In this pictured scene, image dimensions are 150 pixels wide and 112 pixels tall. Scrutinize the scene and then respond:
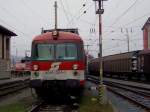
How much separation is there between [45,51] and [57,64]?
0.84 meters

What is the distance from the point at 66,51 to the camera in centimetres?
1817

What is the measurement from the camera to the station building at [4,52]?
4853 cm

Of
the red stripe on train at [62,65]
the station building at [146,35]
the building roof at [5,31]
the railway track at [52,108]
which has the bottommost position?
the railway track at [52,108]

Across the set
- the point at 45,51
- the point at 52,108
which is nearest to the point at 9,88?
the point at 45,51

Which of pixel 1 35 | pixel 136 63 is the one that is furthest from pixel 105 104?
pixel 1 35

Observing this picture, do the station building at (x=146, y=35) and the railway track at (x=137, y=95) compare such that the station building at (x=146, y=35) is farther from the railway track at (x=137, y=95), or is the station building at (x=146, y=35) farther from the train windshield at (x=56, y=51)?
the train windshield at (x=56, y=51)

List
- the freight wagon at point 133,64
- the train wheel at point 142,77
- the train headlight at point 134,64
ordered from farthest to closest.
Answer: the train headlight at point 134,64, the train wheel at point 142,77, the freight wagon at point 133,64

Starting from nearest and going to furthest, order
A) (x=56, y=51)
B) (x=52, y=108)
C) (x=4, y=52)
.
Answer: (x=52, y=108), (x=56, y=51), (x=4, y=52)

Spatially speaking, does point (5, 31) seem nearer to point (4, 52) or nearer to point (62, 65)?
point (4, 52)

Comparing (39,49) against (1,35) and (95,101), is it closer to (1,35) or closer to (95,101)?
(95,101)

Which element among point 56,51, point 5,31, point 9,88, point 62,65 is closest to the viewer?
point 62,65

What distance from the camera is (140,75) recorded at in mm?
44531

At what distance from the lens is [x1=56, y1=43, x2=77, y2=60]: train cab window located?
18.0 meters

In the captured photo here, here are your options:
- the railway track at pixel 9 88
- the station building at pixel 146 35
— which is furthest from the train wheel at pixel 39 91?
the station building at pixel 146 35
